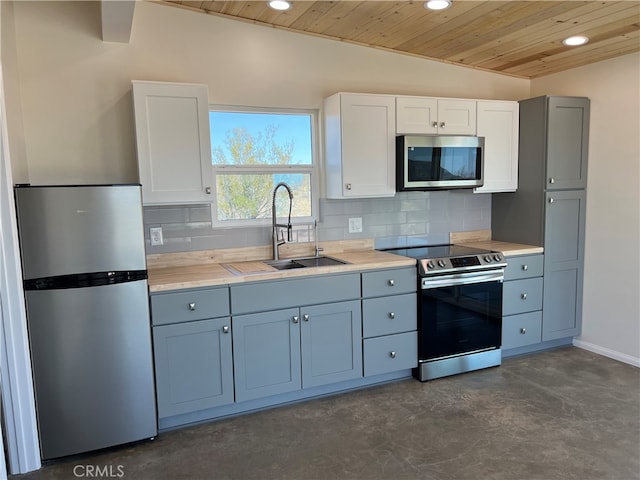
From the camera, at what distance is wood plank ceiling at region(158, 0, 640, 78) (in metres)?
2.81

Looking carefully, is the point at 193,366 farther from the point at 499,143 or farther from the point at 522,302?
the point at 499,143

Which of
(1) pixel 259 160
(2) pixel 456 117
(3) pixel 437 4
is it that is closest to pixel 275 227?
(1) pixel 259 160

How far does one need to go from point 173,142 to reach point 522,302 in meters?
2.91

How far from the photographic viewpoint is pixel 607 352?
3.84 meters

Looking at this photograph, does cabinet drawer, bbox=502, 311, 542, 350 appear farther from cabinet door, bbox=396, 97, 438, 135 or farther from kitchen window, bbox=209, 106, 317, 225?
kitchen window, bbox=209, 106, 317, 225

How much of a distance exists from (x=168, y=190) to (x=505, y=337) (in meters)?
2.78

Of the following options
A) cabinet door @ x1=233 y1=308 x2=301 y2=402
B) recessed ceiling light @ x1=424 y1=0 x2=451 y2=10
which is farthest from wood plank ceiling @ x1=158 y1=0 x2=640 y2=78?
cabinet door @ x1=233 y1=308 x2=301 y2=402

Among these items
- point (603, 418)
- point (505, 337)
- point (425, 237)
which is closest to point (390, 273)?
point (425, 237)

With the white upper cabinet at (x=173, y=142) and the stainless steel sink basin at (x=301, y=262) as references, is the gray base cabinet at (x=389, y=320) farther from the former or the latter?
the white upper cabinet at (x=173, y=142)

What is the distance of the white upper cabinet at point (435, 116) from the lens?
351 cm

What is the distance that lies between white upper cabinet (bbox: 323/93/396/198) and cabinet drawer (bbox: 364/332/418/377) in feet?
3.48

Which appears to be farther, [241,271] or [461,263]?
[461,263]

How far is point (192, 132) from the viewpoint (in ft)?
9.70

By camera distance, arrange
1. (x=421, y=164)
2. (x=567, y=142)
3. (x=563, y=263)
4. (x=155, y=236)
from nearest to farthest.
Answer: (x=155, y=236) → (x=421, y=164) → (x=567, y=142) → (x=563, y=263)
